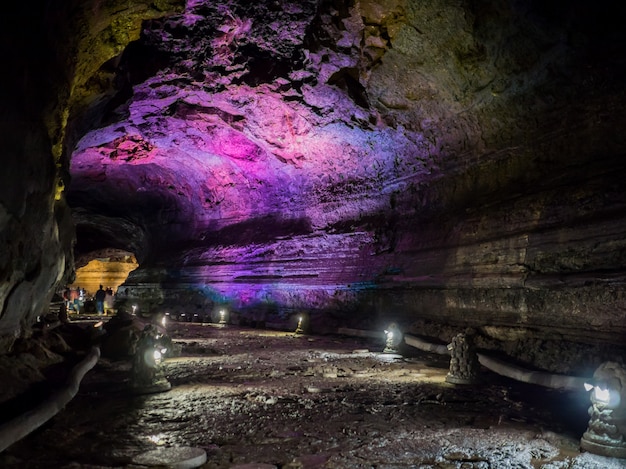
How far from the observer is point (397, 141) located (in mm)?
12234

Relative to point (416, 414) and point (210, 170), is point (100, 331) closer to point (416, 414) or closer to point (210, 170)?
point (416, 414)

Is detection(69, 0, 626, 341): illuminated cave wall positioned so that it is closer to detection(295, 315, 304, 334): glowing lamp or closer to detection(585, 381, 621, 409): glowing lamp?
detection(295, 315, 304, 334): glowing lamp

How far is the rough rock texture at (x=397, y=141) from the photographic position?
7746 millimetres

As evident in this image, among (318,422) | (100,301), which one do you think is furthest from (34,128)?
(100,301)

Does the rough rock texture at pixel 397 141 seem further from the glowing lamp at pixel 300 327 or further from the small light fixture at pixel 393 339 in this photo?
the small light fixture at pixel 393 339

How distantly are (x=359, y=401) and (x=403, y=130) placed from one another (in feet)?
25.2

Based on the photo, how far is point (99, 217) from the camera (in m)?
26.1

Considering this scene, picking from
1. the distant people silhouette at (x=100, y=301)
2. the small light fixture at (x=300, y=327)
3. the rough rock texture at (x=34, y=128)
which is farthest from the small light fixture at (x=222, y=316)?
the rough rock texture at (x=34, y=128)

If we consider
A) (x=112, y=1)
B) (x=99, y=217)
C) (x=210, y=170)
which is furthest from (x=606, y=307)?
(x=99, y=217)

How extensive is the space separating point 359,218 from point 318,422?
10.0m

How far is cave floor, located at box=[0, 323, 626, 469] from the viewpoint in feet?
12.4

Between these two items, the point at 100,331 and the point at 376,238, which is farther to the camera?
the point at 376,238

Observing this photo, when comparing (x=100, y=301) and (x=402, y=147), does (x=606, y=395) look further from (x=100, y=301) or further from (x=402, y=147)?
(x=100, y=301)

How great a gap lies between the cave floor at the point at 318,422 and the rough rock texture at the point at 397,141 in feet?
7.64
